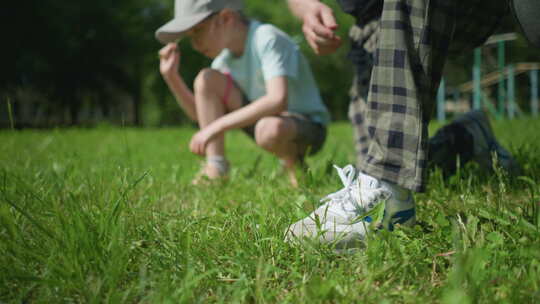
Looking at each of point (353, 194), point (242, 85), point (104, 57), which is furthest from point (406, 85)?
point (104, 57)

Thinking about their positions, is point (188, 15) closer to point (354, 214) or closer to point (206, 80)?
point (206, 80)

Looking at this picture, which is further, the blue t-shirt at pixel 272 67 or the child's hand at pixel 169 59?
the child's hand at pixel 169 59

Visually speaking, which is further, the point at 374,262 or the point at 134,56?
the point at 134,56

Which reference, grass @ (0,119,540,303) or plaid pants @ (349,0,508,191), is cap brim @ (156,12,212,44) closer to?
grass @ (0,119,540,303)

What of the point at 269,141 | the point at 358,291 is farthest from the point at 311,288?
the point at 269,141

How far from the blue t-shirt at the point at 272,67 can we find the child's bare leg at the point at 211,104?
129mm

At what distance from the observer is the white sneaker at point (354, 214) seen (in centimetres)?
100

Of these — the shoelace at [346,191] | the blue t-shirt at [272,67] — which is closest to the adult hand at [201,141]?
the blue t-shirt at [272,67]

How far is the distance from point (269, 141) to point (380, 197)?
1056 millimetres

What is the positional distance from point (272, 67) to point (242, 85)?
0.42 meters

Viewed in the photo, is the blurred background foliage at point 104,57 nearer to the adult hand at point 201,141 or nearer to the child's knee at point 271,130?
the child's knee at point 271,130

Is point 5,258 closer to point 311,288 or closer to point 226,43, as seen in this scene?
point 311,288

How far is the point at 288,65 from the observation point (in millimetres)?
2037

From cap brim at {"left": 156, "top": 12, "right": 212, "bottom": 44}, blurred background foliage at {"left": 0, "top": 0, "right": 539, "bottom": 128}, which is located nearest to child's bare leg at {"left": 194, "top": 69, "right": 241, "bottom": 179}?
cap brim at {"left": 156, "top": 12, "right": 212, "bottom": 44}
